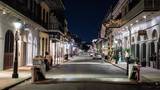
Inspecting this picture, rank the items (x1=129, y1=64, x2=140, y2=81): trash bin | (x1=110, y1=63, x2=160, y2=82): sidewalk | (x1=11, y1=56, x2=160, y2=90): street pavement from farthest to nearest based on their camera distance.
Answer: (x1=110, y1=63, x2=160, y2=82): sidewalk, (x1=129, y1=64, x2=140, y2=81): trash bin, (x1=11, y1=56, x2=160, y2=90): street pavement

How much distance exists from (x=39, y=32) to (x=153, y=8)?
2293 centimetres

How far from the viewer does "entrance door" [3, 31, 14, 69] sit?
34766mm

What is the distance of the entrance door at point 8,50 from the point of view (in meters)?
34.8

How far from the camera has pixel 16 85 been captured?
21234 millimetres

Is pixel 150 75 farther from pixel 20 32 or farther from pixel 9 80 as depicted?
pixel 20 32

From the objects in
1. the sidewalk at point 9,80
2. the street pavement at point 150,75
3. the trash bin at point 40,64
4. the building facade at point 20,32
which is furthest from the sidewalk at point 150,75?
the building facade at point 20,32

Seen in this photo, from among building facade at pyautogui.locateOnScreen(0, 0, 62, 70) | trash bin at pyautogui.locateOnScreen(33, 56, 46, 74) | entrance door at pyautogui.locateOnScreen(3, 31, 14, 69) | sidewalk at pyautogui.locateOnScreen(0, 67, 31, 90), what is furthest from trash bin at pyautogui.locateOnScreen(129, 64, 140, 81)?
entrance door at pyautogui.locateOnScreen(3, 31, 14, 69)

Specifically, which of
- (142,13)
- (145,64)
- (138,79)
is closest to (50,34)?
(145,64)

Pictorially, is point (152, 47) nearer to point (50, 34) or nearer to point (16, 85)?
point (16, 85)

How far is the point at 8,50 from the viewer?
35.8 m

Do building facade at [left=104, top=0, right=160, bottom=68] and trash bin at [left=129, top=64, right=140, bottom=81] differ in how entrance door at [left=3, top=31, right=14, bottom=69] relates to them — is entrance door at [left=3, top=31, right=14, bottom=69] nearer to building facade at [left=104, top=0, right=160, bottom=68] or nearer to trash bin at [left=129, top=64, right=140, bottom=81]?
building facade at [left=104, top=0, right=160, bottom=68]

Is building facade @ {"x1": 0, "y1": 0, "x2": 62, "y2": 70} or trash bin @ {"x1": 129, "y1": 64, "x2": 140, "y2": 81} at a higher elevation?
building facade @ {"x1": 0, "y1": 0, "x2": 62, "y2": 70}

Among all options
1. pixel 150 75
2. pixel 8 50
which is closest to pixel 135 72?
pixel 150 75

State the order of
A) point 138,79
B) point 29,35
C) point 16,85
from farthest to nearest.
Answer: point 29,35
point 138,79
point 16,85
